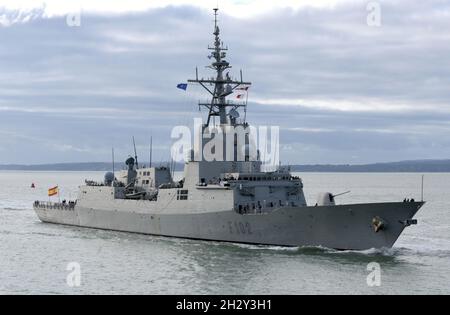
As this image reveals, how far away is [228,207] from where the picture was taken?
2998cm

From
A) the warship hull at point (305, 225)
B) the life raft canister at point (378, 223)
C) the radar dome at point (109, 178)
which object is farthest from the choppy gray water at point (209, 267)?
the radar dome at point (109, 178)

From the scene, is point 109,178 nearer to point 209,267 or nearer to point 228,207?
point 228,207

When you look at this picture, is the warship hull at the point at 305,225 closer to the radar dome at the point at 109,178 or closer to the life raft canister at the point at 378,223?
the life raft canister at the point at 378,223

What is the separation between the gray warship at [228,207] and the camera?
26.8 meters

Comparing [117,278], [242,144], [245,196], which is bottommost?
[117,278]

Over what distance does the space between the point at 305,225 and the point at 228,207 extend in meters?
4.01

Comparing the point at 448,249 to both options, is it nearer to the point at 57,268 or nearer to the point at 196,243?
the point at 196,243

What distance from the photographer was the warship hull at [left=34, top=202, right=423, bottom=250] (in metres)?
26.5

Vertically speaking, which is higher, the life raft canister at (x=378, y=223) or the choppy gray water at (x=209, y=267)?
the life raft canister at (x=378, y=223)

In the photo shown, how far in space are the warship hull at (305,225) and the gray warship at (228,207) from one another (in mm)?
Result: 40

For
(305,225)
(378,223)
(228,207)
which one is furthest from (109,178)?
(378,223)
